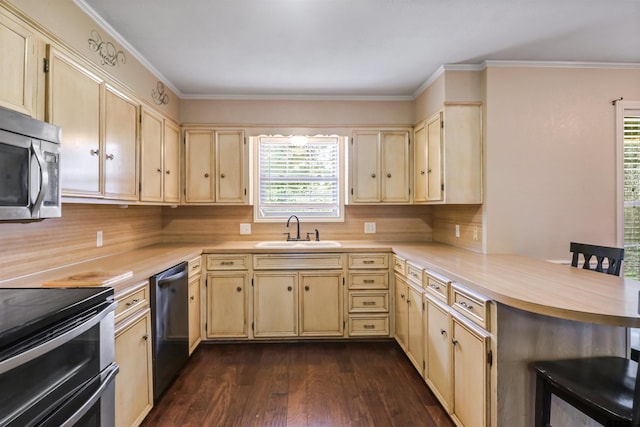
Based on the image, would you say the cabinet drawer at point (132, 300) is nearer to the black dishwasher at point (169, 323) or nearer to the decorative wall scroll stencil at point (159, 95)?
the black dishwasher at point (169, 323)

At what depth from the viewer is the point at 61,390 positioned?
3.51 feet

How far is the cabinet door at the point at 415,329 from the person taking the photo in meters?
2.29

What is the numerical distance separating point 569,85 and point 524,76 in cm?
37

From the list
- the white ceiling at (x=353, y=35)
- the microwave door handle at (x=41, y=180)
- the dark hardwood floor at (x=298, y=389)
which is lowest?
the dark hardwood floor at (x=298, y=389)

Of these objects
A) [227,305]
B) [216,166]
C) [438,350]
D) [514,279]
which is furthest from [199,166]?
[514,279]

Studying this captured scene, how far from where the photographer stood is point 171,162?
2975 mm

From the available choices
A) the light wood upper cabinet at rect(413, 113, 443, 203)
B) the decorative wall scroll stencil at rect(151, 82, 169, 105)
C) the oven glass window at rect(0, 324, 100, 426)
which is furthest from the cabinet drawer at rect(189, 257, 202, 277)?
the light wood upper cabinet at rect(413, 113, 443, 203)

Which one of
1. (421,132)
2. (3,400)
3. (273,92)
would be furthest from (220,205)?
(3,400)

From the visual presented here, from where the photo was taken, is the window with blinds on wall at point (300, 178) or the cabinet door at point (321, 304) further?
the window with blinds on wall at point (300, 178)

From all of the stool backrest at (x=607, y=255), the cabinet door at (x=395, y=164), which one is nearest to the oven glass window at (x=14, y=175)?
the cabinet door at (x=395, y=164)

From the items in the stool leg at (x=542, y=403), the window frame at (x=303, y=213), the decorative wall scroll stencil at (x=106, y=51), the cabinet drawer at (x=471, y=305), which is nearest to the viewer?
the stool leg at (x=542, y=403)

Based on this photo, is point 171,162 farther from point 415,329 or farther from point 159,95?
point 415,329

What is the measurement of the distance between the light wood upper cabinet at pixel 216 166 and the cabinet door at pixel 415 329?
188cm

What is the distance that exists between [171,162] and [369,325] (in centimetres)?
245
